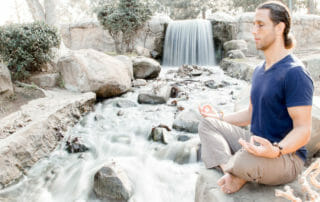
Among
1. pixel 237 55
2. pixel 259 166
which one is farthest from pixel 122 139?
pixel 237 55

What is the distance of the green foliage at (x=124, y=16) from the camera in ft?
41.1

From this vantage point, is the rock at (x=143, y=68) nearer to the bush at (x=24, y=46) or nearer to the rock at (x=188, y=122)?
the bush at (x=24, y=46)

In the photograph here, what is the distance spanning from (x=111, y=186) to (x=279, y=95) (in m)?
2.05

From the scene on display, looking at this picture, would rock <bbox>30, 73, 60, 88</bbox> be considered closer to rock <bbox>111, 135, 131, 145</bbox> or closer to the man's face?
rock <bbox>111, 135, 131, 145</bbox>

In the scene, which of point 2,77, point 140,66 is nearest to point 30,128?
point 2,77

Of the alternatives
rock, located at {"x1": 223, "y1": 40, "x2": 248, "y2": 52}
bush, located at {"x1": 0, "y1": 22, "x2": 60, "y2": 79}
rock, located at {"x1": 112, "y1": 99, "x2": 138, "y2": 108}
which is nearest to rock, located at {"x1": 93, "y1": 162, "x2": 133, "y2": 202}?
rock, located at {"x1": 112, "y1": 99, "x2": 138, "y2": 108}

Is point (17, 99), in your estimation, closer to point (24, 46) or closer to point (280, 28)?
point (24, 46)

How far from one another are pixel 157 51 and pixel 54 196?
12.4 m

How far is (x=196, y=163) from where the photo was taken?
3619 millimetres

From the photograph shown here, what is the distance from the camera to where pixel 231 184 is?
1.86 meters

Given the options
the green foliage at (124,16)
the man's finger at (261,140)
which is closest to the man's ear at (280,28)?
the man's finger at (261,140)

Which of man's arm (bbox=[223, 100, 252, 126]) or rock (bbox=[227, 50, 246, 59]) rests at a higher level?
man's arm (bbox=[223, 100, 252, 126])

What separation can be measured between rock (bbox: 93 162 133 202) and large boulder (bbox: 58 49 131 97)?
148 inches

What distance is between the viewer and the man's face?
1752 mm
